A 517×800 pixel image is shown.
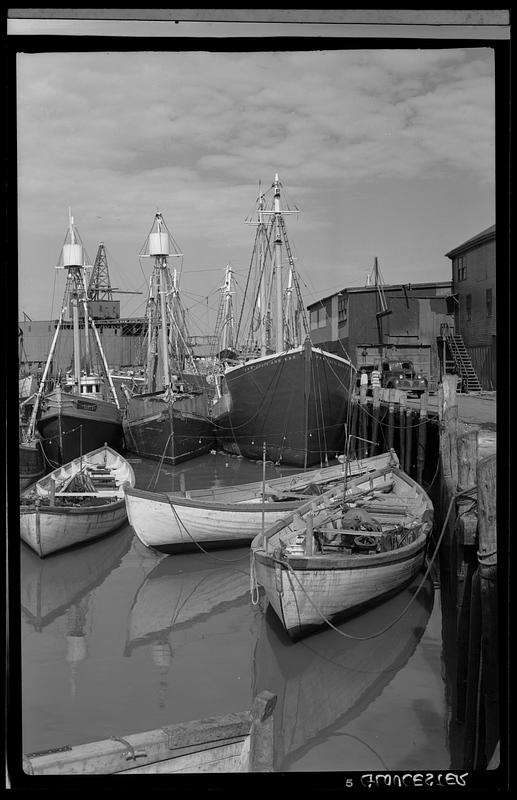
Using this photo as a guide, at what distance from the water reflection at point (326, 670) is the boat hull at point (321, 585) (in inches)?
10.1

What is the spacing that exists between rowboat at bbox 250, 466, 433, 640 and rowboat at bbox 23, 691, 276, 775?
13.9 ft

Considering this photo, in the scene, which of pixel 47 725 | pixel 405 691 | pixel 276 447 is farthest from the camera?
pixel 276 447

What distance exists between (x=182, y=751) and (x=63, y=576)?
29.5ft

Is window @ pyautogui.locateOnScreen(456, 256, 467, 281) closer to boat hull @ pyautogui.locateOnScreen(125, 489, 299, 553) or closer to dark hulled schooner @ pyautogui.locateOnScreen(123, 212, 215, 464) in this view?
dark hulled schooner @ pyautogui.locateOnScreen(123, 212, 215, 464)

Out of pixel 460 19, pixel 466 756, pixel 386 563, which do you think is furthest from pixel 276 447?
pixel 460 19

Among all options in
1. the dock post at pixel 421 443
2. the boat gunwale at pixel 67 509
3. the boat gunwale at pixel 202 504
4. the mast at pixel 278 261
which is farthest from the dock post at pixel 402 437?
the boat gunwale at pixel 67 509

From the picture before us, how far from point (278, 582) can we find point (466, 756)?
11.8ft

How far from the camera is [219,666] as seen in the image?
883cm

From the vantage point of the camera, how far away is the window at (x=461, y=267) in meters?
30.5

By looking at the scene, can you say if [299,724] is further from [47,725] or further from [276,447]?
[276,447]

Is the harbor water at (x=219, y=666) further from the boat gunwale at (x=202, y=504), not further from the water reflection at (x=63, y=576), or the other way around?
the boat gunwale at (x=202, y=504)

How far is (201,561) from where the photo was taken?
44.0 ft

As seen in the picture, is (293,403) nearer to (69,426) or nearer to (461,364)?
(69,426)

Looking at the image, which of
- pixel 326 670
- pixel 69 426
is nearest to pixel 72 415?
pixel 69 426
